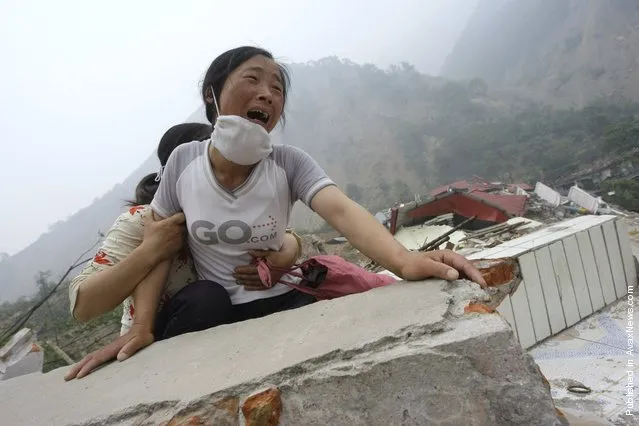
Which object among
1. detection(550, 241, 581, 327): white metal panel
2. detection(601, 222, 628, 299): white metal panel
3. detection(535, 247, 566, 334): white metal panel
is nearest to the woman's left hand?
detection(535, 247, 566, 334): white metal panel

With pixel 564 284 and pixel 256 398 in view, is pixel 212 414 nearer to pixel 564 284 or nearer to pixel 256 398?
pixel 256 398

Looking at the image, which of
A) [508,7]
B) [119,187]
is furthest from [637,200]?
[119,187]

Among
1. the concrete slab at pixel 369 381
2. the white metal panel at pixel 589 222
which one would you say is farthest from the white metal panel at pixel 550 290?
the concrete slab at pixel 369 381

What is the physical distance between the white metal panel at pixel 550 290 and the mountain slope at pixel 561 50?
4562cm

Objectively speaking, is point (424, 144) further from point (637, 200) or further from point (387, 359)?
point (387, 359)

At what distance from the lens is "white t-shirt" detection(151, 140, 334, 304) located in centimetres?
128

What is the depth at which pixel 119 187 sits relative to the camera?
77.8m

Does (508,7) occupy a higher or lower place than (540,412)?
higher

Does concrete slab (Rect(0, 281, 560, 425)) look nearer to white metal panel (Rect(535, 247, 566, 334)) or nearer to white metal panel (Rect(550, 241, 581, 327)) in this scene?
white metal panel (Rect(535, 247, 566, 334))

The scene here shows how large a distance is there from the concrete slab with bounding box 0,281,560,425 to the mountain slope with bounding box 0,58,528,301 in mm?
31510

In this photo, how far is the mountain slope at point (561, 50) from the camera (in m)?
42.4

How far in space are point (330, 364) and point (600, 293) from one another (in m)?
2.96

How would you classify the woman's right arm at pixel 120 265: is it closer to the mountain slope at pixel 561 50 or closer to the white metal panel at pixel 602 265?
the white metal panel at pixel 602 265

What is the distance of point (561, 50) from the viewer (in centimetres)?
5059
